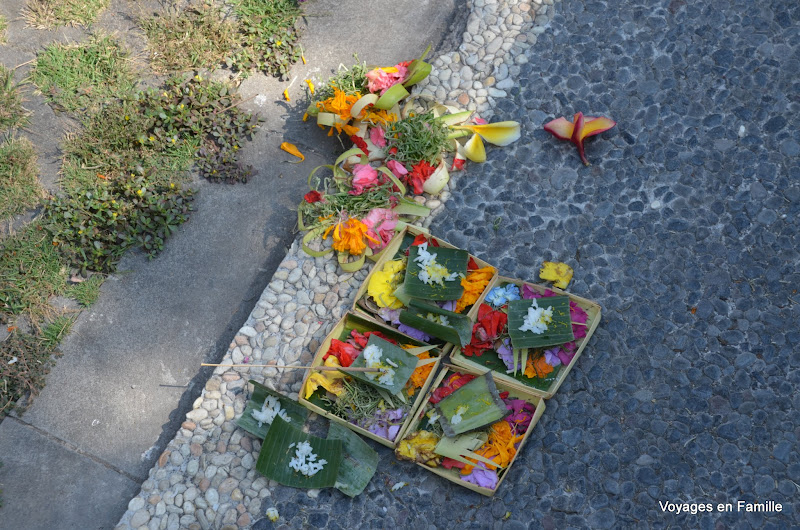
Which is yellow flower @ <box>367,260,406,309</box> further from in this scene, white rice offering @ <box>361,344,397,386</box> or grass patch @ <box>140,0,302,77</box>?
grass patch @ <box>140,0,302,77</box>

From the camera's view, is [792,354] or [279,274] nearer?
[792,354]

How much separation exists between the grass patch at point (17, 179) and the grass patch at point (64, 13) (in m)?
0.80

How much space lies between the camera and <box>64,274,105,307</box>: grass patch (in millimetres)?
3492

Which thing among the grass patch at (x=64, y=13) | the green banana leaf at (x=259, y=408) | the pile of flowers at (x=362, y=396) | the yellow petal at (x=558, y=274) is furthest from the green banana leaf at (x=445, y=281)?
the grass patch at (x=64, y=13)

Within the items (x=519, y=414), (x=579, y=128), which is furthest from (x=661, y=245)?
(x=519, y=414)

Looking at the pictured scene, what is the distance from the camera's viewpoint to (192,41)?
3955mm

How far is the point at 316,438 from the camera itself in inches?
114

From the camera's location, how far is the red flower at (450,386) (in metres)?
2.92

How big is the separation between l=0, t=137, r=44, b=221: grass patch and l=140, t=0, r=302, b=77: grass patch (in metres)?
0.84

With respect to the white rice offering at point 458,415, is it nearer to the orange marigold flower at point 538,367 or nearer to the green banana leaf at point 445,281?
the orange marigold flower at point 538,367

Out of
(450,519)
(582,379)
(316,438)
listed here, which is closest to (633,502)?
(582,379)

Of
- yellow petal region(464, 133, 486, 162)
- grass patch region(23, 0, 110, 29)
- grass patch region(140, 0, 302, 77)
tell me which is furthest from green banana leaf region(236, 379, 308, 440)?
grass patch region(23, 0, 110, 29)

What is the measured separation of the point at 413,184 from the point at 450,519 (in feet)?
4.82

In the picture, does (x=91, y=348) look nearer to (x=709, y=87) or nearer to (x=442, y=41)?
(x=442, y=41)
